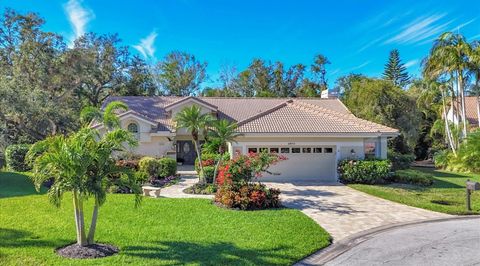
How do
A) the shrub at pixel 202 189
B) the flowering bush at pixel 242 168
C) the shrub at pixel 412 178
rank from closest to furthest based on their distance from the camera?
the flowering bush at pixel 242 168 → the shrub at pixel 202 189 → the shrub at pixel 412 178

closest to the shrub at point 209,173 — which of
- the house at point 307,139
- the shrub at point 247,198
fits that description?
the house at point 307,139

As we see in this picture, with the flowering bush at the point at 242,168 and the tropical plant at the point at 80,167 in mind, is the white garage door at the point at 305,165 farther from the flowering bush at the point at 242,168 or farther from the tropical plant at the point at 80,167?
the tropical plant at the point at 80,167

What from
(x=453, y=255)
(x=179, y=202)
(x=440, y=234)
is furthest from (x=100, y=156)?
(x=440, y=234)

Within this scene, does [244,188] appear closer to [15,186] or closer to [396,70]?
[15,186]

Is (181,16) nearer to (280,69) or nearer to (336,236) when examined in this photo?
(336,236)

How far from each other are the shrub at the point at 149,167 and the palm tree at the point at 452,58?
2368 cm

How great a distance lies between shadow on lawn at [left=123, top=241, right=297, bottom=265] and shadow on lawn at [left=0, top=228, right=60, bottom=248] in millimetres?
2322

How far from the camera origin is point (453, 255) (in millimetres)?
8914

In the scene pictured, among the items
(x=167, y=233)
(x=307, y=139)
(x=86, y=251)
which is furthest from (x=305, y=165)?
(x=86, y=251)

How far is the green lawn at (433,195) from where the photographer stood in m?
14.5

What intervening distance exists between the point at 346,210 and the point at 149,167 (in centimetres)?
1176

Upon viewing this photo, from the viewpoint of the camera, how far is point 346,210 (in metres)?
13.9

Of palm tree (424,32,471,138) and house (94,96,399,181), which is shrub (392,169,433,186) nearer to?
house (94,96,399,181)

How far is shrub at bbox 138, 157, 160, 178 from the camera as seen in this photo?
2058 centimetres
